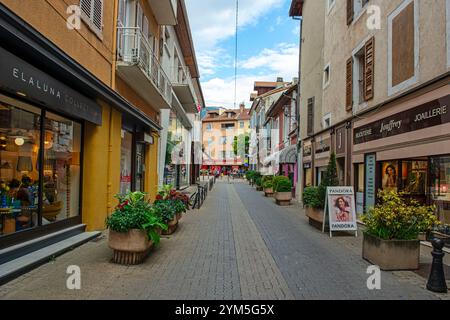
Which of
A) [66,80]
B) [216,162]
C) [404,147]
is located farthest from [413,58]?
[216,162]

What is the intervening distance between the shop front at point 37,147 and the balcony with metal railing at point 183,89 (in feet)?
40.9

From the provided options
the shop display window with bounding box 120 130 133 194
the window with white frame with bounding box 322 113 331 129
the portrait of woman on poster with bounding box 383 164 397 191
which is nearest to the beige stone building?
the window with white frame with bounding box 322 113 331 129

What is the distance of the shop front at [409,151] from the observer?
8422 mm

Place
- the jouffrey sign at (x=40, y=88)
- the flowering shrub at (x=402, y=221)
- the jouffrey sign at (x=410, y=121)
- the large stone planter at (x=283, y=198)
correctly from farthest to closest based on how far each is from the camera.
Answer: the large stone planter at (x=283, y=198)
the jouffrey sign at (x=410, y=121)
the flowering shrub at (x=402, y=221)
the jouffrey sign at (x=40, y=88)

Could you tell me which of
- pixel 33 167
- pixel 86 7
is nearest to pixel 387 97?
pixel 86 7

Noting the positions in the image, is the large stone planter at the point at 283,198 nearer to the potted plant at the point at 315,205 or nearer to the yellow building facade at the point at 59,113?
the potted plant at the point at 315,205

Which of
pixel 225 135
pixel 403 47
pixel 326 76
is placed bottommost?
pixel 403 47

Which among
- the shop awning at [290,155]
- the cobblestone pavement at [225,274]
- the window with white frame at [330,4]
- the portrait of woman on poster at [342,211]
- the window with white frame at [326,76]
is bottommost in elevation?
the cobblestone pavement at [225,274]

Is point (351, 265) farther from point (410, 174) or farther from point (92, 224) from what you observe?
Answer: point (92, 224)

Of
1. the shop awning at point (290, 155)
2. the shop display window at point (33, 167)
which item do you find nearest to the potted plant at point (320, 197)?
the shop display window at point (33, 167)

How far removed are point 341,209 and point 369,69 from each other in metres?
5.00

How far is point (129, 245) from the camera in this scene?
20.8 ft

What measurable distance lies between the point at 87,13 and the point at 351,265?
756 centimetres

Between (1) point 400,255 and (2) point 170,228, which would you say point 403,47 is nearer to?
(1) point 400,255
